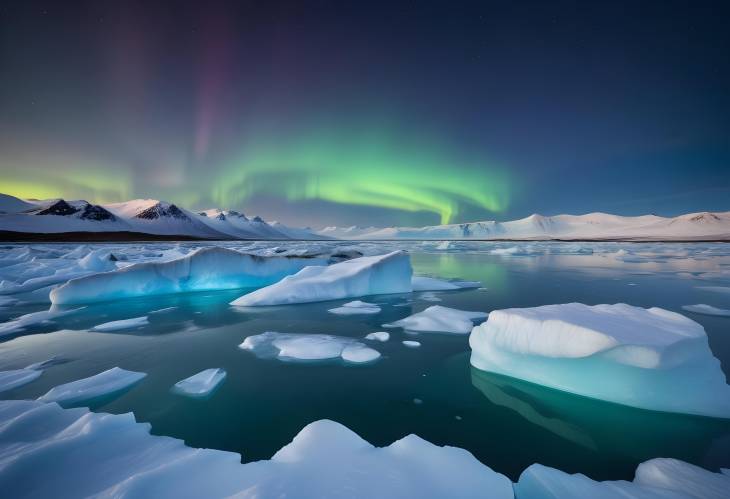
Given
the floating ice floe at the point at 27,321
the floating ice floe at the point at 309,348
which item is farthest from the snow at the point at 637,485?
the floating ice floe at the point at 27,321

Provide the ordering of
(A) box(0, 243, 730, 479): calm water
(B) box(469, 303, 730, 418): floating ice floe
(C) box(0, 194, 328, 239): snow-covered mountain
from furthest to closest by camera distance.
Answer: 1. (C) box(0, 194, 328, 239): snow-covered mountain
2. (B) box(469, 303, 730, 418): floating ice floe
3. (A) box(0, 243, 730, 479): calm water

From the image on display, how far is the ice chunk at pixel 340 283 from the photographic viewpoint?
7.63m

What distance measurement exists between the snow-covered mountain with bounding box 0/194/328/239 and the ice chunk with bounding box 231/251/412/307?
103123mm

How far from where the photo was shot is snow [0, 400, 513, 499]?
167 centimetres

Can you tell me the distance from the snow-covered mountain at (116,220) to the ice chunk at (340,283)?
338 feet

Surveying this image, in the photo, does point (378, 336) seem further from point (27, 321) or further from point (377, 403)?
point (27, 321)

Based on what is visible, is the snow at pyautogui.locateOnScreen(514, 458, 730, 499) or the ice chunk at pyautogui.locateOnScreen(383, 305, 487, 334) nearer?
the snow at pyautogui.locateOnScreen(514, 458, 730, 499)

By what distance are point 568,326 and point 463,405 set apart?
4.43ft

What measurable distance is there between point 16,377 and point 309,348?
336cm

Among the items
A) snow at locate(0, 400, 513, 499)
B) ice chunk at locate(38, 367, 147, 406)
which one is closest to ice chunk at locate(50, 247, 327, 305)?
ice chunk at locate(38, 367, 147, 406)

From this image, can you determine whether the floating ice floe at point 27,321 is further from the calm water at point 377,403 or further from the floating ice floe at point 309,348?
the floating ice floe at point 309,348

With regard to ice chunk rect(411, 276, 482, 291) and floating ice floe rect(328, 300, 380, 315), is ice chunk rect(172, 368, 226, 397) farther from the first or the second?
ice chunk rect(411, 276, 482, 291)

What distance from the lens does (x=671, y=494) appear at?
1.74m

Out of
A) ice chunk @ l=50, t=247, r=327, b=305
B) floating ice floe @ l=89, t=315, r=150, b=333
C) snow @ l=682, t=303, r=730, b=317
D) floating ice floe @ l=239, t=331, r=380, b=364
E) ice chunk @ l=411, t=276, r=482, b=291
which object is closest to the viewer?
floating ice floe @ l=239, t=331, r=380, b=364
